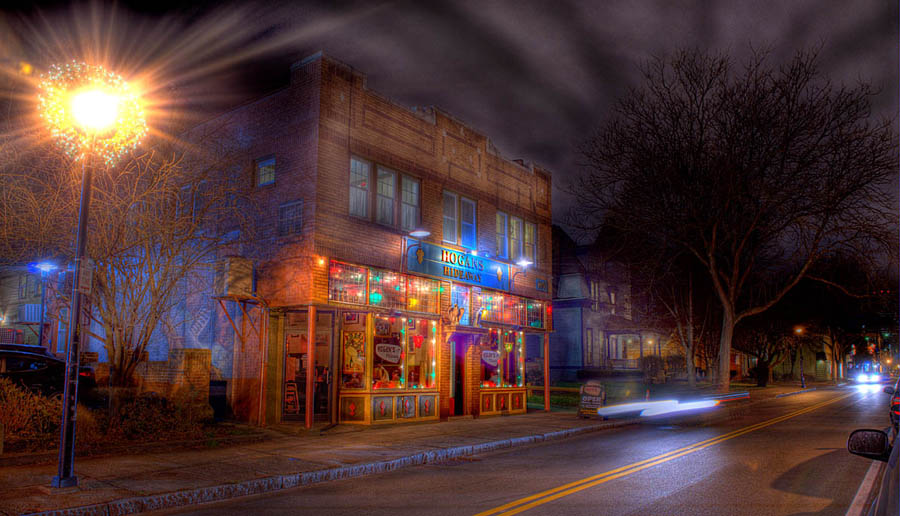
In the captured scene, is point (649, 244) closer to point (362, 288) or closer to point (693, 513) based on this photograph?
point (362, 288)

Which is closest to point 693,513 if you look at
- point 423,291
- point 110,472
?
point 110,472

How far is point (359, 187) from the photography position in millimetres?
17656

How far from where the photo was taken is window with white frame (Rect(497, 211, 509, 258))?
22.8 m

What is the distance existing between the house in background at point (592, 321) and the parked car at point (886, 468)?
126 feet

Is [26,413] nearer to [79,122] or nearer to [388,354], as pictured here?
[79,122]

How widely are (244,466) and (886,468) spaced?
994 cm

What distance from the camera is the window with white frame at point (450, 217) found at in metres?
20.5

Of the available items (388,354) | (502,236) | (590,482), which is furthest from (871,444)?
(502,236)

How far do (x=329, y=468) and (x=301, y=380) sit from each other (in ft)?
22.8

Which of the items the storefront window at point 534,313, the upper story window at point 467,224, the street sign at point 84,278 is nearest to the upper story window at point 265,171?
the upper story window at point 467,224

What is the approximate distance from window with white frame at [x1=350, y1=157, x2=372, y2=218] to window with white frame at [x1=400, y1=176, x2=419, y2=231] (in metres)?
1.30

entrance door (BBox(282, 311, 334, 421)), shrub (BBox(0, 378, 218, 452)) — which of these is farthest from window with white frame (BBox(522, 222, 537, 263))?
shrub (BBox(0, 378, 218, 452))

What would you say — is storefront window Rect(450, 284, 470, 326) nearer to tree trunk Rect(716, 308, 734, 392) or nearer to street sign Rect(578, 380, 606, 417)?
street sign Rect(578, 380, 606, 417)

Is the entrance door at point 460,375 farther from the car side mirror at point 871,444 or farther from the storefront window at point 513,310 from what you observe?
the car side mirror at point 871,444
